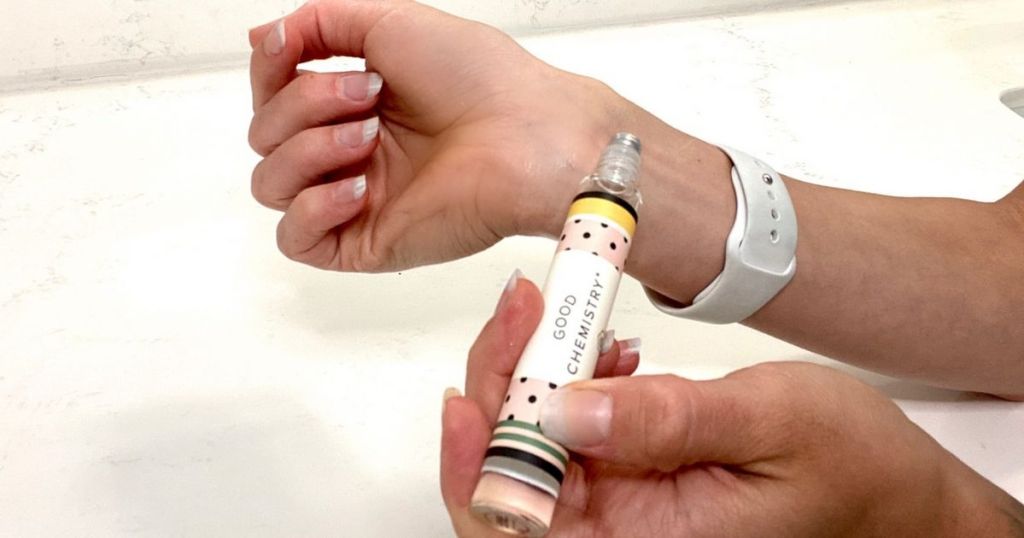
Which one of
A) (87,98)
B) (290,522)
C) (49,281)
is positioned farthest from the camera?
(87,98)

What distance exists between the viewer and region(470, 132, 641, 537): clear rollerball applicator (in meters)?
0.35

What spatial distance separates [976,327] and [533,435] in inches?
17.9

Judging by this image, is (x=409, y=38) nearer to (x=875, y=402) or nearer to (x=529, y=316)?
(x=529, y=316)

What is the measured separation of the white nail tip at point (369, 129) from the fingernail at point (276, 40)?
0.28 feet

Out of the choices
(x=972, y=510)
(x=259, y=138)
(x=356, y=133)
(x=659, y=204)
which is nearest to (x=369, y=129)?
(x=356, y=133)

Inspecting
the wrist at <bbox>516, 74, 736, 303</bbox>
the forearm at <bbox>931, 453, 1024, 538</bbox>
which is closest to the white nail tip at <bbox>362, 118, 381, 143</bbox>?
the wrist at <bbox>516, 74, 736, 303</bbox>

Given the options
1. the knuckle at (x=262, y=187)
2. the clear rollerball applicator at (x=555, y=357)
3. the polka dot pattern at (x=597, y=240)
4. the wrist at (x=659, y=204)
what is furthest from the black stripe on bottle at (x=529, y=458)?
the knuckle at (x=262, y=187)

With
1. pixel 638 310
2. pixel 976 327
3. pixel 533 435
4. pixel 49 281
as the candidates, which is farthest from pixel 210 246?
pixel 976 327

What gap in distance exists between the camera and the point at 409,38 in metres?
0.60

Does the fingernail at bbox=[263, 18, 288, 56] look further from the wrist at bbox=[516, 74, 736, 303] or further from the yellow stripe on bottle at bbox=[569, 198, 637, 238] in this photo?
the yellow stripe on bottle at bbox=[569, 198, 637, 238]

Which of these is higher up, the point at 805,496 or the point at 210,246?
the point at 805,496

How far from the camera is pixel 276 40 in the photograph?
0.60m

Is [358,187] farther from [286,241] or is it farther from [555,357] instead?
[555,357]

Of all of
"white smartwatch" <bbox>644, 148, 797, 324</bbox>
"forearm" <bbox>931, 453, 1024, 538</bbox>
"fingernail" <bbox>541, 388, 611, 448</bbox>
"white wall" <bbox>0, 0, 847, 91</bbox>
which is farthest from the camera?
"white wall" <bbox>0, 0, 847, 91</bbox>
